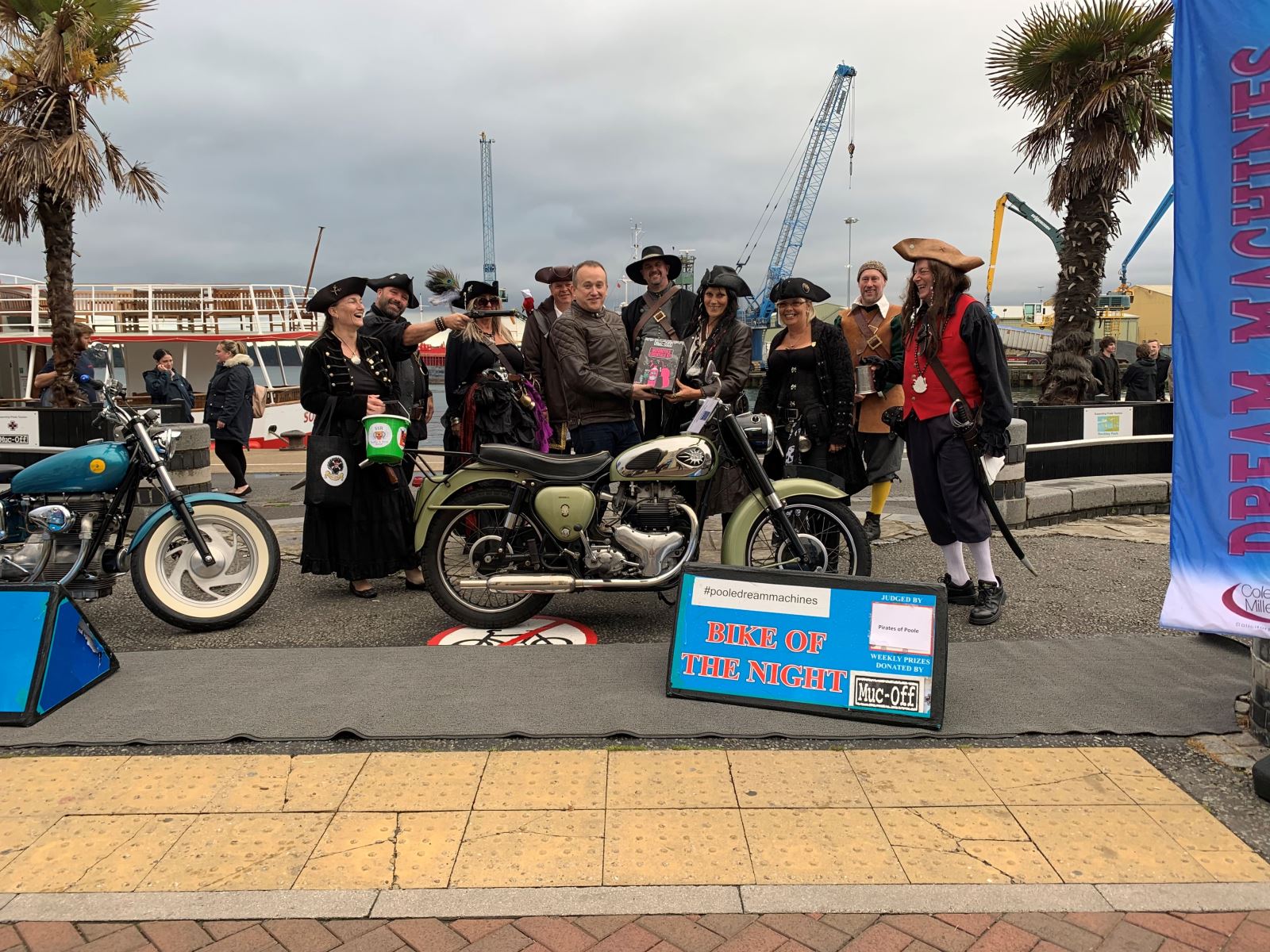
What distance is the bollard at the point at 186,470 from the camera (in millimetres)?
7523

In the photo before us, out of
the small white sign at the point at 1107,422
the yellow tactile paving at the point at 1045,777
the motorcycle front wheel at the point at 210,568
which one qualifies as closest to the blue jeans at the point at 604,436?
the motorcycle front wheel at the point at 210,568

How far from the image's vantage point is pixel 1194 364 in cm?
342

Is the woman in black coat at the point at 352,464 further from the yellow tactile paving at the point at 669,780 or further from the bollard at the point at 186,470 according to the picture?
the bollard at the point at 186,470

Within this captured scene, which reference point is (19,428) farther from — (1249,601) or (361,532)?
(1249,601)

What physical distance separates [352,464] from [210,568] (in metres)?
0.95

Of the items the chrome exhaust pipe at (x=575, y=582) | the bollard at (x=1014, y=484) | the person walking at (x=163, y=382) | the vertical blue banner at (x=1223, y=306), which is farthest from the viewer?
the person walking at (x=163, y=382)

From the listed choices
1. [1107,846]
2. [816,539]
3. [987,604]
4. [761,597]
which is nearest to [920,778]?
[1107,846]

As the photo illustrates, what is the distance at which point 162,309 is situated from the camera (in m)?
23.7

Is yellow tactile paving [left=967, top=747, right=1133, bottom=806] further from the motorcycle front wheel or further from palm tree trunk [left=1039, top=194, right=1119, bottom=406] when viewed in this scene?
palm tree trunk [left=1039, top=194, right=1119, bottom=406]

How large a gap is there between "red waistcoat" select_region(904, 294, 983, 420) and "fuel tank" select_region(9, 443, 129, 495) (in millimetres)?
4304

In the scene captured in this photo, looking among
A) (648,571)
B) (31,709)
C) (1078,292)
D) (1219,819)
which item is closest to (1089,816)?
(1219,819)

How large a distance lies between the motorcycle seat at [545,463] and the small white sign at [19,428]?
5778mm

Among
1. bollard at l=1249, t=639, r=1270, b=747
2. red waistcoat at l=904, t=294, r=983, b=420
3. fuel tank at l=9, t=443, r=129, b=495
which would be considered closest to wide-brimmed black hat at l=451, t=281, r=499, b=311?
fuel tank at l=9, t=443, r=129, b=495

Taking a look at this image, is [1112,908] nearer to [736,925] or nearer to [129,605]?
[736,925]
